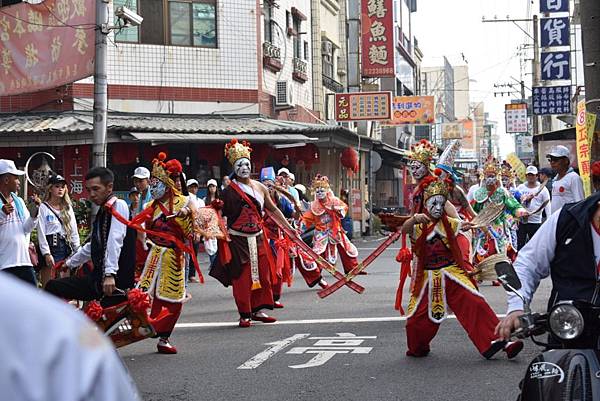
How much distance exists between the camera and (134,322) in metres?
7.41

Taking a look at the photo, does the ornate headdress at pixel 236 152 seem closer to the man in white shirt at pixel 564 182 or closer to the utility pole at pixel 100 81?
the man in white shirt at pixel 564 182

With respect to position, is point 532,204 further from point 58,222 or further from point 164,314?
point 164,314

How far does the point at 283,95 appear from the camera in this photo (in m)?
26.9

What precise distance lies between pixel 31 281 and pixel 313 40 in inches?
997

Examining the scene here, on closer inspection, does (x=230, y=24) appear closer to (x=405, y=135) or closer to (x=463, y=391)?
(x=463, y=391)

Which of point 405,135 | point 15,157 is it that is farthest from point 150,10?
point 405,135

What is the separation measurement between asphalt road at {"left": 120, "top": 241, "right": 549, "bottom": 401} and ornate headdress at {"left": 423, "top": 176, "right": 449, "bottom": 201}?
137 cm

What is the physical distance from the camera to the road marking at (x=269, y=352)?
8.08m

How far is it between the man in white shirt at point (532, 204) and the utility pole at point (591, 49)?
5.75 m

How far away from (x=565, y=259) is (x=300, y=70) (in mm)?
26361

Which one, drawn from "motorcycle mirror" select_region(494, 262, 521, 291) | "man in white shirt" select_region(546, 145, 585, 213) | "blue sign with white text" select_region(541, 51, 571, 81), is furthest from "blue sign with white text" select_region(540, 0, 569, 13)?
"motorcycle mirror" select_region(494, 262, 521, 291)

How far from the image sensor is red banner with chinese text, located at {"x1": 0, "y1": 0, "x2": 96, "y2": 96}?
14188 millimetres

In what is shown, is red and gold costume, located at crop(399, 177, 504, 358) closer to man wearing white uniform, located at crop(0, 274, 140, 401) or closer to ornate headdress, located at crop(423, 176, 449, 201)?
ornate headdress, located at crop(423, 176, 449, 201)

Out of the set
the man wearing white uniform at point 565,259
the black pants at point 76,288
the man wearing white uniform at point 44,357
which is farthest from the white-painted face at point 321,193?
the man wearing white uniform at point 44,357
